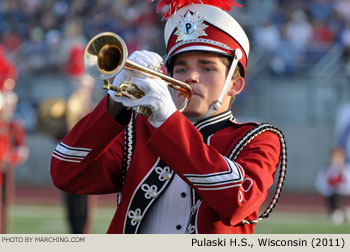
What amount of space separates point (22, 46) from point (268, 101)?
19.2 feet

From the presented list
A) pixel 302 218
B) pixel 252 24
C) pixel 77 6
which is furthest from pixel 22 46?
pixel 302 218

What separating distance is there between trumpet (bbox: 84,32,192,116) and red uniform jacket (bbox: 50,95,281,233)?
153 millimetres

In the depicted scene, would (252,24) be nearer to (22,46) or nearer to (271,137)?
(22,46)

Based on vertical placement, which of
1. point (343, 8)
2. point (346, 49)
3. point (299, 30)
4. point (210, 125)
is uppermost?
point (343, 8)

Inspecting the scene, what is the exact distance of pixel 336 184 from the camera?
1270cm

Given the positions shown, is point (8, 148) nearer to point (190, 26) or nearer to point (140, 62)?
point (190, 26)

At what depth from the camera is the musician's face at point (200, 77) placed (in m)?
2.92

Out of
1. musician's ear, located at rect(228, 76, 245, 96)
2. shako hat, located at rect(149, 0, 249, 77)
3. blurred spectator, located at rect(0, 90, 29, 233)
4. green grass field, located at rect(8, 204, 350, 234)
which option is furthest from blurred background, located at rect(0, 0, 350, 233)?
shako hat, located at rect(149, 0, 249, 77)

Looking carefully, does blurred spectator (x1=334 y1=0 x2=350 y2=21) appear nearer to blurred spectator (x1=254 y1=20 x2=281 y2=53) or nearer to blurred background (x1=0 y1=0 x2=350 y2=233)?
blurred background (x1=0 y1=0 x2=350 y2=233)

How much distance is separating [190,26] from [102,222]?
7959 millimetres

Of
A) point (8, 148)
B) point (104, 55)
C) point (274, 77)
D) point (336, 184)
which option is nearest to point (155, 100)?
point (104, 55)

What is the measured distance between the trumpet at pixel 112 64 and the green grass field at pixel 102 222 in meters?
6.59

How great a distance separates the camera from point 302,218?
1161cm

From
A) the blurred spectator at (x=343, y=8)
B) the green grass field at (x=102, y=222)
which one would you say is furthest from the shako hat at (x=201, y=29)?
the blurred spectator at (x=343, y=8)
